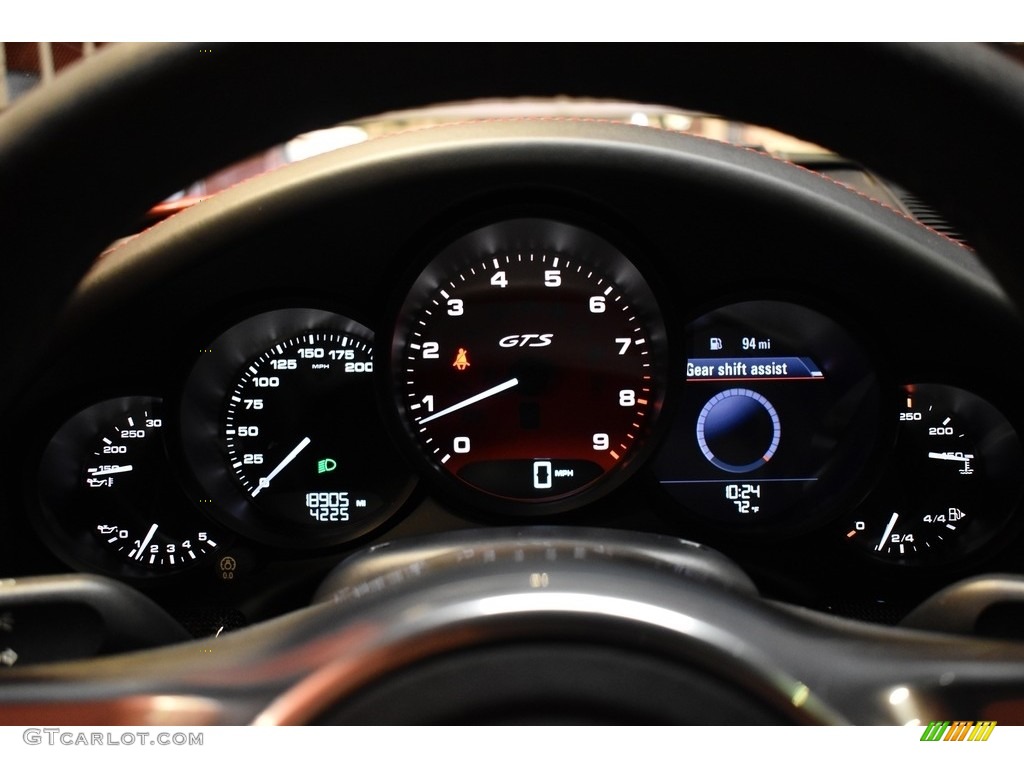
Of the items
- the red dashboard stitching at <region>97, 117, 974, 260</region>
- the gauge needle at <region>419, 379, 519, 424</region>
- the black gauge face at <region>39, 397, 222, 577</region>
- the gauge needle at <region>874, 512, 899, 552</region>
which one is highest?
the red dashboard stitching at <region>97, 117, 974, 260</region>

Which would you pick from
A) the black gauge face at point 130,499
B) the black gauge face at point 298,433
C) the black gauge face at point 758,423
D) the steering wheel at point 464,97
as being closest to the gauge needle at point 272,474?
the black gauge face at point 298,433

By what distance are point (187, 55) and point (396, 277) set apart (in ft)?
5.42

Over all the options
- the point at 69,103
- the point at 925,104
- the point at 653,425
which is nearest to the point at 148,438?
the point at 653,425

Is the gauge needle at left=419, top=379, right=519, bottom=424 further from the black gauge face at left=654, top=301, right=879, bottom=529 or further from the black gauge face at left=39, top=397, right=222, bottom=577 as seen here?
the black gauge face at left=39, top=397, right=222, bottom=577

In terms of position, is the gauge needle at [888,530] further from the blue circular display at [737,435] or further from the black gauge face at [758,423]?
the blue circular display at [737,435]

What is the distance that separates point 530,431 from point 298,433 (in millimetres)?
532

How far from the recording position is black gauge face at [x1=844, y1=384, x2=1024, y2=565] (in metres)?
2.38

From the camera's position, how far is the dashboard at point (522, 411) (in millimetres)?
2324

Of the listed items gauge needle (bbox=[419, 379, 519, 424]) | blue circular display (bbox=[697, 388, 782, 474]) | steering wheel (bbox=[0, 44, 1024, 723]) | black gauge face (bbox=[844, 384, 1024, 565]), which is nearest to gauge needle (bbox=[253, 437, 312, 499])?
gauge needle (bbox=[419, 379, 519, 424])

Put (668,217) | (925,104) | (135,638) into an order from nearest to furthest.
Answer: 1. (925,104)
2. (135,638)
3. (668,217)

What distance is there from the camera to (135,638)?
4.24 ft

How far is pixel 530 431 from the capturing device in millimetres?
2480

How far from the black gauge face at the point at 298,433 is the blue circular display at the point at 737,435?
70 cm

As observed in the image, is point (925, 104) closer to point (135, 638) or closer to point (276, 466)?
point (135, 638)
